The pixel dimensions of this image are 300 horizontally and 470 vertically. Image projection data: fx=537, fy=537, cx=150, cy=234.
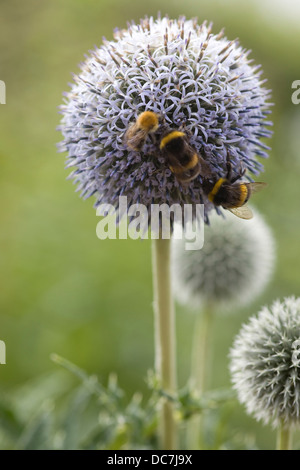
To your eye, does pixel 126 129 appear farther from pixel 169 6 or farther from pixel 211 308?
pixel 169 6

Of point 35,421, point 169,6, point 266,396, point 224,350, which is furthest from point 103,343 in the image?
point 169,6

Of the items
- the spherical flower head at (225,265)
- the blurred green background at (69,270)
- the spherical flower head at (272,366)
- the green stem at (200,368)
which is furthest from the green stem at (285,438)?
the blurred green background at (69,270)

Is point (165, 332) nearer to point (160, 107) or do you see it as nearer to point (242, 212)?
point (242, 212)

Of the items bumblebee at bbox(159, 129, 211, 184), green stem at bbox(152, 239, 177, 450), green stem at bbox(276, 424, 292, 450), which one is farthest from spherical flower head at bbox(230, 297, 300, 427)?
bumblebee at bbox(159, 129, 211, 184)

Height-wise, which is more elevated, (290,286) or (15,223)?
(15,223)

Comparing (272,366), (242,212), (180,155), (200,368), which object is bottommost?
(200,368)

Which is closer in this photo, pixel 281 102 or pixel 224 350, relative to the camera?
pixel 224 350

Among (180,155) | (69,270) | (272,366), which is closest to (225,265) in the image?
(272,366)
